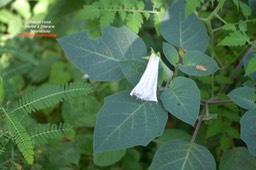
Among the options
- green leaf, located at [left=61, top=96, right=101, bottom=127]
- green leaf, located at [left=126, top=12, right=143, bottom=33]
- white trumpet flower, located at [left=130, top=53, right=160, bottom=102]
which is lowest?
green leaf, located at [left=61, top=96, right=101, bottom=127]

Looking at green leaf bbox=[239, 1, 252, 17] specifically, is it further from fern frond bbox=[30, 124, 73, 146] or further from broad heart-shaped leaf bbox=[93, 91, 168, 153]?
fern frond bbox=[30, 124, 73, 146]

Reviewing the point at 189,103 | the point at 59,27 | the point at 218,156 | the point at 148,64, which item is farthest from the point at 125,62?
the point at 59,27

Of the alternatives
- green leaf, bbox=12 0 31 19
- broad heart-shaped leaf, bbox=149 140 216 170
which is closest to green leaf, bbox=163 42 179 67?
broad heart-shaped leaf, bbox=149 140 216 170

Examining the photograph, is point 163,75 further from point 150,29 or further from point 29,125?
point 150,29

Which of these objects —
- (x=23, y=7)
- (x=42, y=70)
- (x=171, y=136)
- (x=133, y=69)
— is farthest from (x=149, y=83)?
(x=23, y=7)

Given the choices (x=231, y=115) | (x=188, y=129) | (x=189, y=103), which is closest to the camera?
(x=189, y=103)

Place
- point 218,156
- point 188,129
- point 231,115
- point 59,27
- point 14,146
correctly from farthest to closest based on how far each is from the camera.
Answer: point 59,27
point 188,129
point 218,156
point 231,115
point 14,146
